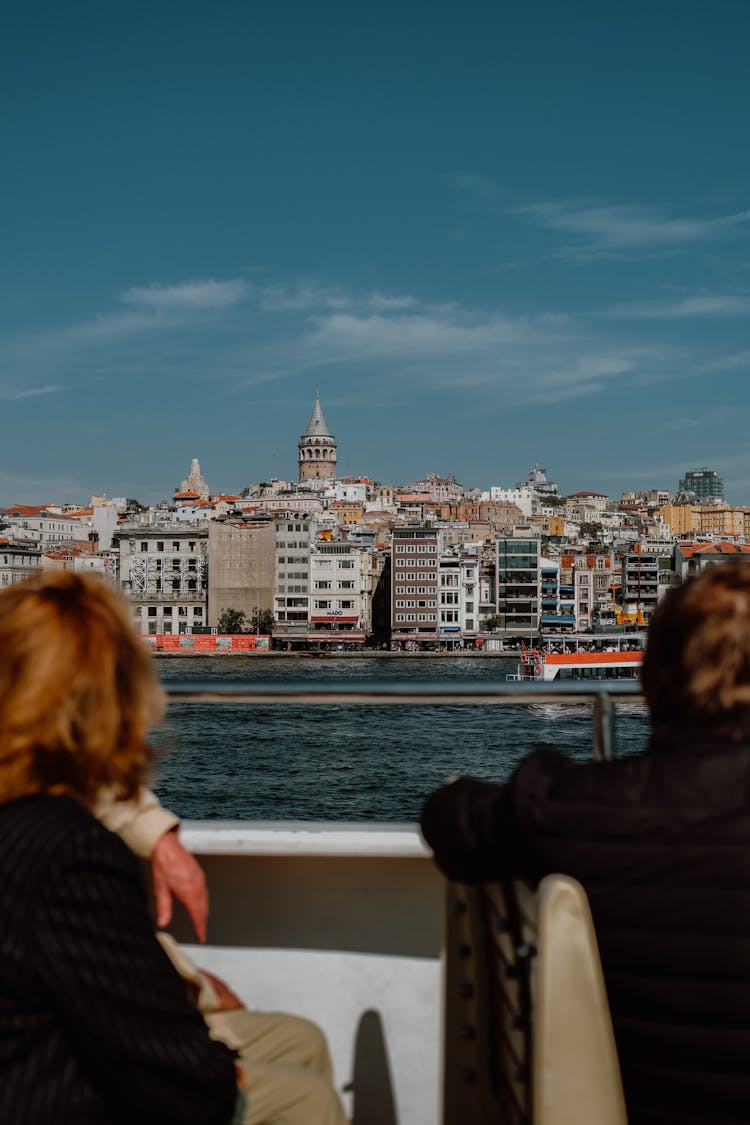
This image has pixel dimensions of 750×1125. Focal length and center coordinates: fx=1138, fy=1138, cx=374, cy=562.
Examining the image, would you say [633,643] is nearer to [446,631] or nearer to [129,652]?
[446,631]

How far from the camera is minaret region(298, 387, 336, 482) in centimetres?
12150

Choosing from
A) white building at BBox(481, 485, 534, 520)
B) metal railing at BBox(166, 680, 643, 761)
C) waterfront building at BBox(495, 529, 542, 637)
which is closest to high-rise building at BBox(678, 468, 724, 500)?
white building at BBox(481, 485, 534, 520)

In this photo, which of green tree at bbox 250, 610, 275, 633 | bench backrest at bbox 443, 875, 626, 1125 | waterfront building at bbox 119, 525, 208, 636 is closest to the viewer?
bench backrest at bbox 443, 875, 626, 1125

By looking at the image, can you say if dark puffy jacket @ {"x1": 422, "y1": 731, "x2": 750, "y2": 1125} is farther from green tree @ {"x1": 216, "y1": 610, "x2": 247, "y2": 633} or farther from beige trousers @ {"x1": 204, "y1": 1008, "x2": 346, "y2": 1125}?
green tree @ {"x1": 216, "y1": 610, "x2": 247, "y2": 633}

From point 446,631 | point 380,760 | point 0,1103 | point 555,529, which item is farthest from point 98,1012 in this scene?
point 555,529

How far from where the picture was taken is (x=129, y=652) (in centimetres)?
102

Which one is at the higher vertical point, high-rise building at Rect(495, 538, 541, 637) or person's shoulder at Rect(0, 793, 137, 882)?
high-rise building at Rect(495, 538, 541, 637)

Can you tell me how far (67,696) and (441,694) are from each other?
0.84m

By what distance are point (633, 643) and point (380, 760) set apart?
30.3m

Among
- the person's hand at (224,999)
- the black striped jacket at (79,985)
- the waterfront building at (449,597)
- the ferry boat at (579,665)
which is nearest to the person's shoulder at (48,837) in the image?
the black striped jacket at (79,985)

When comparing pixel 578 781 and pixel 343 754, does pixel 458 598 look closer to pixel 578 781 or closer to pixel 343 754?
pixel 343 754

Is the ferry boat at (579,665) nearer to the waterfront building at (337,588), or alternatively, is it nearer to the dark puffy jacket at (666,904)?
the waterfront building at (337,588)

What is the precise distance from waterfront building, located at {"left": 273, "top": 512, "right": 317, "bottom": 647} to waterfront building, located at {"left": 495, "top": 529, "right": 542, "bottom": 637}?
432 inches

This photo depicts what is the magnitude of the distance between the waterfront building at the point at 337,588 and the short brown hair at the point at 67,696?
204 feet
